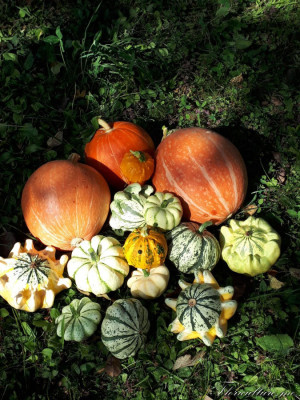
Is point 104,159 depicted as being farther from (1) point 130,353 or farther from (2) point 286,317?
(2) point 286,317

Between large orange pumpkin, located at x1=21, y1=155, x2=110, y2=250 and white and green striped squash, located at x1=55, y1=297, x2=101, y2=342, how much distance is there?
0.58m

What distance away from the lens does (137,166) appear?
3.92 meters

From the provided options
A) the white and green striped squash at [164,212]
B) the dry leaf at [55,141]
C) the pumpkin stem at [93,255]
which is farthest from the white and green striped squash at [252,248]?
the dry leaf at [55,141]

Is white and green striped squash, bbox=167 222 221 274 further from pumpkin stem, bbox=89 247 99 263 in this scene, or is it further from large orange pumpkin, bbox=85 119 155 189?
large orange pumpkin, bbox=85 119 155 189

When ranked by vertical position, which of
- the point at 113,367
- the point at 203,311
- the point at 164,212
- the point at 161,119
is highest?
the point at 161,119

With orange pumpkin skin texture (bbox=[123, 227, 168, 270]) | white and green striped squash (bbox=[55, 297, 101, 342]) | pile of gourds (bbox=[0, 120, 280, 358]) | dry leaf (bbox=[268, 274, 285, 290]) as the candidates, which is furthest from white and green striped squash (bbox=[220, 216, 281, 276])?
white and green striped squash (bbox=[55, 297, 101, 342])

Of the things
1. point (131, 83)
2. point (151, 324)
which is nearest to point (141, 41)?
point (131, 83)

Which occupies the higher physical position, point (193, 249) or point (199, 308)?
point (193, 249)

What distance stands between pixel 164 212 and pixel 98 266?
2.52 feet

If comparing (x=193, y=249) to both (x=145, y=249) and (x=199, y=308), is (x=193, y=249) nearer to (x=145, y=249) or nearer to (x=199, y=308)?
(x=145, y=249)

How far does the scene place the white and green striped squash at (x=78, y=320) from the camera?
359cm

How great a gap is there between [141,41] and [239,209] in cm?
267

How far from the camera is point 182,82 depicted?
17.1 ft

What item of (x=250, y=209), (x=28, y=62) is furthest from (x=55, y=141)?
(x=250, y=209)
